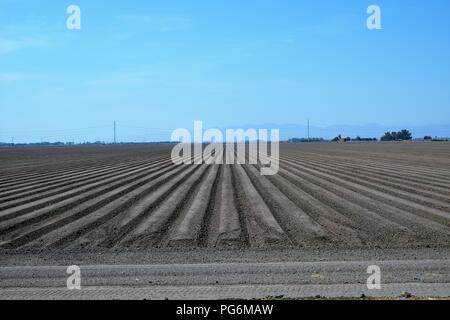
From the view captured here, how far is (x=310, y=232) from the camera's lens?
9930mm

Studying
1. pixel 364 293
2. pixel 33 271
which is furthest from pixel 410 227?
pixel 33 271

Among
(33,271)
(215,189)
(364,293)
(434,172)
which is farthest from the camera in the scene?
(434,172)

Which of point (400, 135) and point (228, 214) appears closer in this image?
point (228, 214)

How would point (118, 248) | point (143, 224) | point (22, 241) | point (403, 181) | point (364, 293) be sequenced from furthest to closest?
point (403, 181) → point (143, 224) → point (22, 241) → point (118, 248) → point (364, 293)

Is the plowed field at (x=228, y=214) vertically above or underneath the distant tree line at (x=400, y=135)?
underneath

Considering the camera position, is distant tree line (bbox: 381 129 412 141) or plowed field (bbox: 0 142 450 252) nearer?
plowed field (bbox: 0 142 450 252)

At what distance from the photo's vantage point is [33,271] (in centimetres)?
752

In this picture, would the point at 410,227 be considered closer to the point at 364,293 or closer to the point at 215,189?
the point at 364,293

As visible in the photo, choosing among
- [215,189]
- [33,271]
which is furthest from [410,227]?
[215,189]

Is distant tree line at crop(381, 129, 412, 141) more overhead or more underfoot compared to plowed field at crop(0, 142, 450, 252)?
more overhead

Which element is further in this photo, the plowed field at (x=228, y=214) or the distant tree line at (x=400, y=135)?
the distant tree line at (x=400, y=135)
